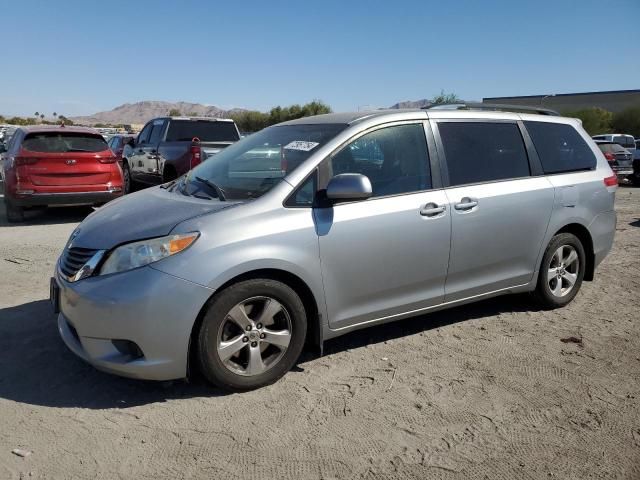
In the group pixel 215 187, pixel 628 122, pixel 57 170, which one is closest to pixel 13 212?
pixel 57 170

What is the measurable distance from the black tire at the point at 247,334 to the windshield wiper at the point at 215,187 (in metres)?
0.70

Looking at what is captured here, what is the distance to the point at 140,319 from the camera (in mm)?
3049

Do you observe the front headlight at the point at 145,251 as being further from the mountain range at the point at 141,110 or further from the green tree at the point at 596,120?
the mountain range at the point at 141,110

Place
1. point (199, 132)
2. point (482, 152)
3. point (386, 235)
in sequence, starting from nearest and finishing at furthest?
point (386, 235)
point (482, 152)
point (199, 132)

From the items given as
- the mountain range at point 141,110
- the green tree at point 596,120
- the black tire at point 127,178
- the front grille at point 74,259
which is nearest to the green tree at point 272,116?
the green tree at point 596,120

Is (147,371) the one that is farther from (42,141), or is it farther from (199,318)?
(42,141)

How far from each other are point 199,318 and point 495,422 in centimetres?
180

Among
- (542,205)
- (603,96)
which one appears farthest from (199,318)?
(603,96)

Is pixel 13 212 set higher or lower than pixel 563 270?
higher

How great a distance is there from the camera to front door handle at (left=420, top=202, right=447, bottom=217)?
154 inches

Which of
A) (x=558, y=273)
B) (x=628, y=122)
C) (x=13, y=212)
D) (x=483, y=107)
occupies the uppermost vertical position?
(x=483, y=107)

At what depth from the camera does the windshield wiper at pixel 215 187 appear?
3667mm

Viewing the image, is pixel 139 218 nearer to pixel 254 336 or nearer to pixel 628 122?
pixel 254 336

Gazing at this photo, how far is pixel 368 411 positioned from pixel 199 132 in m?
9.10
